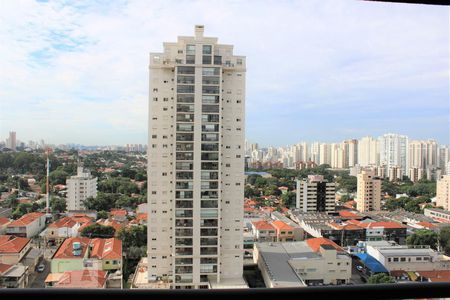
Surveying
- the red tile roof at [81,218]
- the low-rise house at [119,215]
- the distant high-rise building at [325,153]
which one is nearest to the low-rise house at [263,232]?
the low-rise house at [119,215]

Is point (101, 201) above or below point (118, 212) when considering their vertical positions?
above

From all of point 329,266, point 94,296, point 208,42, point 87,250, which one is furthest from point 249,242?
point 94,296

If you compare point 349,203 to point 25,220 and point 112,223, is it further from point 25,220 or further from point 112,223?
point 25,220

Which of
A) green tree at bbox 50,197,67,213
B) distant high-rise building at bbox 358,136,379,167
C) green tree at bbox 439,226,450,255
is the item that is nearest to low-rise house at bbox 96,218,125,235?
green tree at bbox 50,197,67,213

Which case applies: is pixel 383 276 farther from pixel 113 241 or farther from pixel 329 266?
pixel 113 241

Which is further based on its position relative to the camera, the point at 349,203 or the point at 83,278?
the point at 349,203

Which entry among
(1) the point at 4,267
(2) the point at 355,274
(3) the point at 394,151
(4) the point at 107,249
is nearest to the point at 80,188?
(4) the point at 107,249

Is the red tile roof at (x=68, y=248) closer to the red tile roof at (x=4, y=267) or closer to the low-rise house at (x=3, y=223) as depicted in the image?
the low-rise house at (x=3, y=223)
